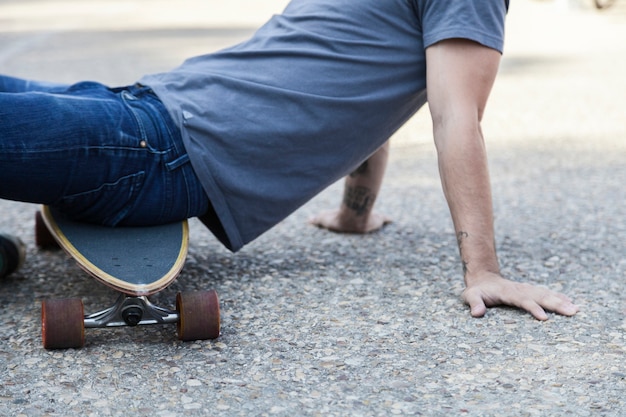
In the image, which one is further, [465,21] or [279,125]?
[279,125]

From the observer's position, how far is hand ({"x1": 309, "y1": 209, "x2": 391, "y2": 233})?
9.66 feet

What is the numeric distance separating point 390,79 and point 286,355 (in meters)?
0.81

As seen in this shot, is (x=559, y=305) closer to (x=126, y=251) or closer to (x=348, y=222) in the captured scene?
(x=348, y=222)

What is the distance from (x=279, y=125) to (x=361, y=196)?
69 centimetres

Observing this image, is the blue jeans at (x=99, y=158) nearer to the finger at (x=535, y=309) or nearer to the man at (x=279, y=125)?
the man at (x=279, y=125)

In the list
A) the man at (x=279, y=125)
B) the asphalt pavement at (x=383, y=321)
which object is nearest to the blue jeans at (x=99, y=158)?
the man at (x=279, y=125)

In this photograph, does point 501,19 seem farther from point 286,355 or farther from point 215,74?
point 286,355

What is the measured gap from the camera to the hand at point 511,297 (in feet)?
7.11

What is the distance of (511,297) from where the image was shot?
86.0 inches

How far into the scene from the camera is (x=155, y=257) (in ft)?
6.98

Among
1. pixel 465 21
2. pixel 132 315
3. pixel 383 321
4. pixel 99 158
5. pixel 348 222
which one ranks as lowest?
pixel 348 222

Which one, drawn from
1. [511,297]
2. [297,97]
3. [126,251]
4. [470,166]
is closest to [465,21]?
[470,166]

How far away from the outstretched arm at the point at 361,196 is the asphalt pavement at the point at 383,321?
0.05 m

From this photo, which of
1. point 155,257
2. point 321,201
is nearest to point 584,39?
point 321,201
